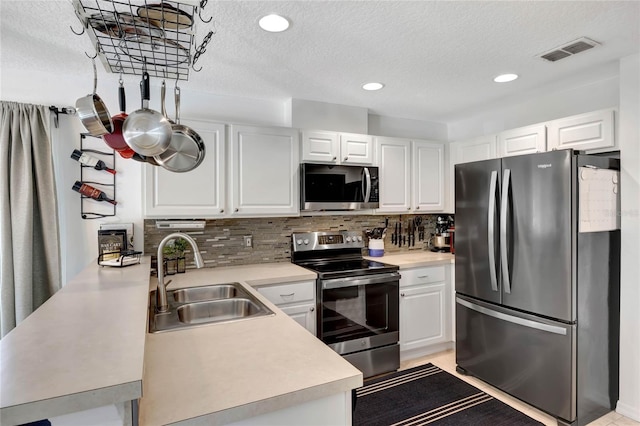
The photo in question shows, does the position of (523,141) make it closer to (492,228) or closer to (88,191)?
(492,228)

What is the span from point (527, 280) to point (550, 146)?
1.12 metres

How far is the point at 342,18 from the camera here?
1.78m

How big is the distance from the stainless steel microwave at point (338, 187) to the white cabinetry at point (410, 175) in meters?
0.18

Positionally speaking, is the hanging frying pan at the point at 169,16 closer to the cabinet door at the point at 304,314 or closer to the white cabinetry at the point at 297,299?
the white cabinetry at the point at 297,299

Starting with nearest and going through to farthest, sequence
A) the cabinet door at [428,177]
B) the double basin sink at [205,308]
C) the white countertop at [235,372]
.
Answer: the white countertop at [235,372], the double basin sink at [205,308], the cabinet door at [428,177]

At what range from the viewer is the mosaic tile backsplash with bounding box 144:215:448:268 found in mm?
2914

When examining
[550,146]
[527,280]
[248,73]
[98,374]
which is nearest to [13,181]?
[248,73]

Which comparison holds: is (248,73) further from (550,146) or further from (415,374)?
(415,374)

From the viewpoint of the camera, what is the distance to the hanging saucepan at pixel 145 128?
1.48 m

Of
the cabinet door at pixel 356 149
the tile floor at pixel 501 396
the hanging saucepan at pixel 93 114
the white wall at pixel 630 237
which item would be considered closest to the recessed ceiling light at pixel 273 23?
the hanging saucepan at pixel 93 114

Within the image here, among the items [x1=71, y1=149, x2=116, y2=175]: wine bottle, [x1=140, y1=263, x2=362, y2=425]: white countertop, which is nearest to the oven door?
[x1=140, y1=263, x2=362, y2=425]: white countertop

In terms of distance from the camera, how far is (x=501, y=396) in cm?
262

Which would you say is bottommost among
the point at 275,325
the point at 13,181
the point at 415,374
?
the point at 415,374

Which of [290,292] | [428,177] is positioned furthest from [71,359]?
[428,177]
